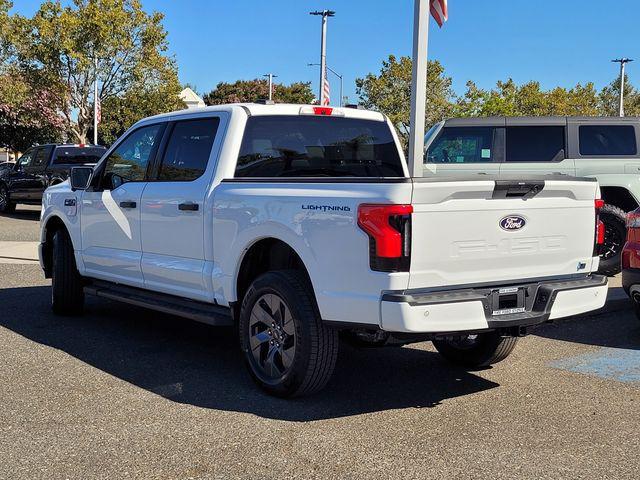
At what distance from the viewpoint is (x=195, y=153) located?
5602 millimetres

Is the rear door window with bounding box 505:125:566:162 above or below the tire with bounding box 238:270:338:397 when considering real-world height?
above

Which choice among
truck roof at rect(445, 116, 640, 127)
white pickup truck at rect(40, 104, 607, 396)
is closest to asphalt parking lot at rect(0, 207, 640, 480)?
white pickup truck at rect(40, 104, 607, 396)

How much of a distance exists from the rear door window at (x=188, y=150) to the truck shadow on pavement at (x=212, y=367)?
4.69 feet

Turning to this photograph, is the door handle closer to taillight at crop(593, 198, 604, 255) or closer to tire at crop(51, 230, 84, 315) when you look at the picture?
tire at crop(51, 230, 84, 315)

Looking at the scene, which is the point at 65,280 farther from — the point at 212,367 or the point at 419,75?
the point at 419,75

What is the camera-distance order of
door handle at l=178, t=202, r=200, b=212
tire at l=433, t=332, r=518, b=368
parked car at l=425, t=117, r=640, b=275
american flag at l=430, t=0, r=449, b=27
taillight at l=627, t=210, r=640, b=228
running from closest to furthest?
door handle at l=178, t=202, r=200, b=212, tire at l=433, t=332, r=518, b=368, taillight at l=627, t=210, r=640, b=228, american flag at l=430, t=0, r=449, b=27, parked car at l=425, t=117, r=640, b=275

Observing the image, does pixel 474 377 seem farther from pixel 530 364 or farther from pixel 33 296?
pixel 33 296

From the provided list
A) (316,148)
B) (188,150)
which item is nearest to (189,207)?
(188,150)

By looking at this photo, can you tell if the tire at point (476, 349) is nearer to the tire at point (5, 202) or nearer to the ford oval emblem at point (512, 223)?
the ford oval emblem at point (512, 223)

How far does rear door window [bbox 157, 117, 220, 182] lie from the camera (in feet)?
18.1

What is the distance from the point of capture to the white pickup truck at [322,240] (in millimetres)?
4047

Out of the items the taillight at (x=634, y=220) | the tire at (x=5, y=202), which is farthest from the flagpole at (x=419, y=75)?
the tire at (x=5, y=202)

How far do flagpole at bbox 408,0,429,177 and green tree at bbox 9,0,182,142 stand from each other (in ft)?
93.3

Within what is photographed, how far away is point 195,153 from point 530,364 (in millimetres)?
3073
